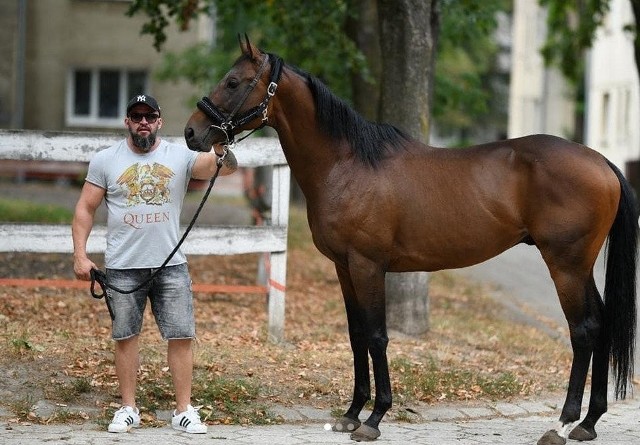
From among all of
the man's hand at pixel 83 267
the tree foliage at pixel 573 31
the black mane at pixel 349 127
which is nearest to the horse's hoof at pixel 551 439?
the black mane at pixel 349 127

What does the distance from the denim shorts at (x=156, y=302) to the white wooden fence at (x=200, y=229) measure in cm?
217

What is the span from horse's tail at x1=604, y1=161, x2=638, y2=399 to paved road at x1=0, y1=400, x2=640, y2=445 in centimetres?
44

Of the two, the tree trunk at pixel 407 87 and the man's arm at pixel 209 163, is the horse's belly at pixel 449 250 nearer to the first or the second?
the man's arm at pixel 209 163

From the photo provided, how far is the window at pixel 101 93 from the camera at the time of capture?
35.2m

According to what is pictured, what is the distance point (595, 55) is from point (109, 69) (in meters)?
17.0

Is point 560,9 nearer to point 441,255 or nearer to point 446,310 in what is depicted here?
point 446,310

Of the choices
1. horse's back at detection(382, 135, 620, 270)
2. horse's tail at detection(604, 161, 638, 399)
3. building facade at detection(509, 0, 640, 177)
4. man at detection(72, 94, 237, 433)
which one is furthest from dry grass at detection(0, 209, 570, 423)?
building facade at detection(509, 0, 640, 177)

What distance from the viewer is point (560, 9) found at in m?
22.5

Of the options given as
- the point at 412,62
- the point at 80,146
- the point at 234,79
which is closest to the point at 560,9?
the point at 412,62

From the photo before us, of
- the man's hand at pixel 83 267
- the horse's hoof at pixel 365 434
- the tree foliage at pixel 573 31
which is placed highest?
the tree foliage at pixel 573 31

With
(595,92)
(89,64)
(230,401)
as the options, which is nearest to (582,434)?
(230,401)

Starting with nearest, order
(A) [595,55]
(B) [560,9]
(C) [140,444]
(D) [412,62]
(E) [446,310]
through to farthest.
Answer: (C) [140,444] < (D) [412,62] < (E) [446,310] < (B) [560,9] < (A) [595,55]

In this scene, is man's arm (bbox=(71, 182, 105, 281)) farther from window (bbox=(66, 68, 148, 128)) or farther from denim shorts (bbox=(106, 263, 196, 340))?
window (bbox=(66, 68, 148, 128))

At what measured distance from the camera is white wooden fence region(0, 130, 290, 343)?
364 inches
